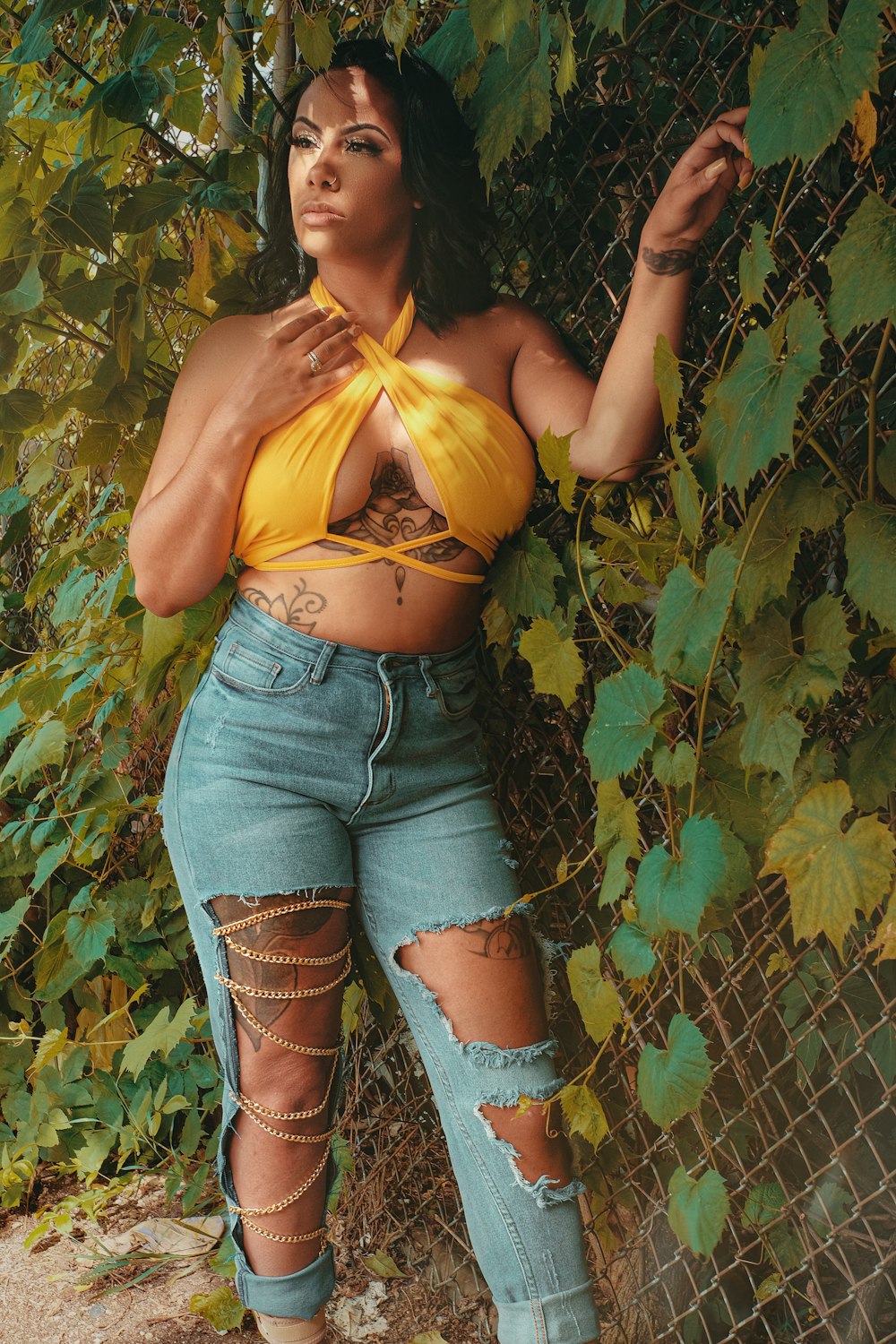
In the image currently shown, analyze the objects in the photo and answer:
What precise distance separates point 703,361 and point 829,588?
1.12 feet

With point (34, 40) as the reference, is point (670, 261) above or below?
above

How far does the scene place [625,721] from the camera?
138 cm

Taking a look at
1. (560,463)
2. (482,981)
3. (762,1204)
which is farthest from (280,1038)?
(560,463)

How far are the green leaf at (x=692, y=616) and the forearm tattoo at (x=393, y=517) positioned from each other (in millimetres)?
374

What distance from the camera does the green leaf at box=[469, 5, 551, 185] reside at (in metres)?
1.39

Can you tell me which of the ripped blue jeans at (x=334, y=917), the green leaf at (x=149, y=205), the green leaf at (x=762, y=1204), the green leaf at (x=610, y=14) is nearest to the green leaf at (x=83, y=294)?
the green leaf at (x=149, y=205)

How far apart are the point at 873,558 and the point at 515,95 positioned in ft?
2.42

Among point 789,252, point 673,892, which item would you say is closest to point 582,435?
point 789,252

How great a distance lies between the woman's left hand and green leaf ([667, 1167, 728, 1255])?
43.7 inches

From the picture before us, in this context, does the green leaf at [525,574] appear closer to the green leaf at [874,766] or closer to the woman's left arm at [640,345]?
the woman's left arm at [640,345]

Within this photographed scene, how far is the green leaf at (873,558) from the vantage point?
3.70 feet

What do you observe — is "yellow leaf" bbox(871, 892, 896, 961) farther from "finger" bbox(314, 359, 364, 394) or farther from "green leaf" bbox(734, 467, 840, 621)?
"finger" bbox(314, 359, 364, 394)

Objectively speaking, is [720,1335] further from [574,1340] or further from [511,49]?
[511,49]

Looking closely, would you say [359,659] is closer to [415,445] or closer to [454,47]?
[415,445]
